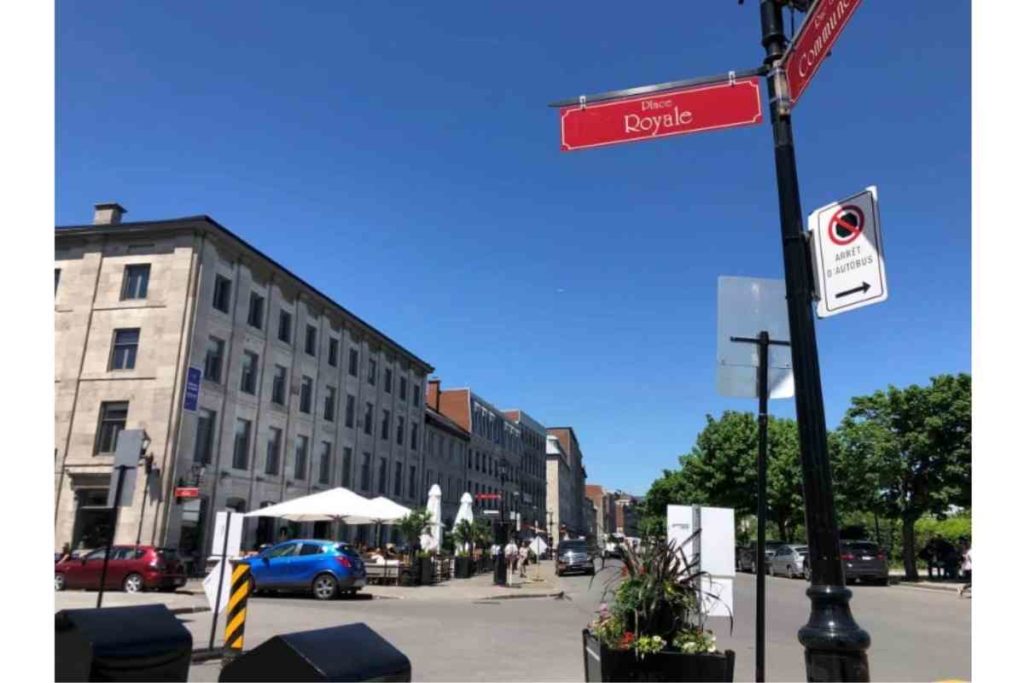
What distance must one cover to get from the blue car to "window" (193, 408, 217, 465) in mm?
10177

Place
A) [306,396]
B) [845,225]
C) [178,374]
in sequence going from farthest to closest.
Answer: [306,396]
[178,374]
[845,225]

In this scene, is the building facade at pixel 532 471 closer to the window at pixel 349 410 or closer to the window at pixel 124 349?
the window at pixel 349 410

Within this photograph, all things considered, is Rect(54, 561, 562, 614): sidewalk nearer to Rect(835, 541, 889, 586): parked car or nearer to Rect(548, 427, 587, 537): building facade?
Rect(835, 541, 889, 586): parked car

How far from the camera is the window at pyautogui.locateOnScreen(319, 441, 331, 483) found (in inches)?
1512

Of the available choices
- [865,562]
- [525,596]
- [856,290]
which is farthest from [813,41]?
[865,562]

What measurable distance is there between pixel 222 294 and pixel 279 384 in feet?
18.8

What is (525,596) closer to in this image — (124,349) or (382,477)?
(124,349)

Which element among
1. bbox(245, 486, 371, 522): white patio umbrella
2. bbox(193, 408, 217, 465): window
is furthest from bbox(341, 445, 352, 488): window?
bbox(245, 486, 371, 522): white patio umbrella

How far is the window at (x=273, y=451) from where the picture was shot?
3391 centimetres

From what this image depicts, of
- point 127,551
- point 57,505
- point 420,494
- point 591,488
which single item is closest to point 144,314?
point 57,505

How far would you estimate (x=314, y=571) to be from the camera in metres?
19.9

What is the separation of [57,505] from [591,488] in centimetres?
16230
